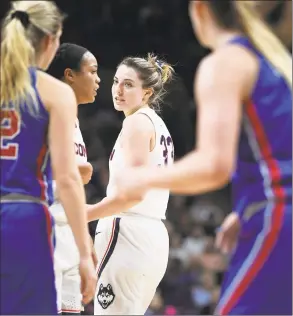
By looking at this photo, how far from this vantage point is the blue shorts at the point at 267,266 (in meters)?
3.14

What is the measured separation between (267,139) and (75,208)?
3.07 feet

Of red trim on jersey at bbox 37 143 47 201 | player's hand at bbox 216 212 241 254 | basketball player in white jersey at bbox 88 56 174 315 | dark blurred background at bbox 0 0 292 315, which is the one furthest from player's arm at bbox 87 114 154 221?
dark blurred background at bbox 0 0 292 315

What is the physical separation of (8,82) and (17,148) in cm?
28

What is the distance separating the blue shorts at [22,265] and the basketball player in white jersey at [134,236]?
1.27 metres

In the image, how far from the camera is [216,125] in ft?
9.65

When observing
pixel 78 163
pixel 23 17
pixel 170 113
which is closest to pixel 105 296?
pixel 78 163

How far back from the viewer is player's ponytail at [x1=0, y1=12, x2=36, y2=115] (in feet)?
12.1

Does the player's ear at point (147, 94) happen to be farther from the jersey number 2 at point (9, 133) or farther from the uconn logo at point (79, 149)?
the jersey number 2 at point (9, 133)

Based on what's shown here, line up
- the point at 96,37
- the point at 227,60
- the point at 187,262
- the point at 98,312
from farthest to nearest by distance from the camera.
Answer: the point at 96,37
the point at 187,262
the point at 98,312
the point at 227,60

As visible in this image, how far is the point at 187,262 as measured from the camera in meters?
10.3

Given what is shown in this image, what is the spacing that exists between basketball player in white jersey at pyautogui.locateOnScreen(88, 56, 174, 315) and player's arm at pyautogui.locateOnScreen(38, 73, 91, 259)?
4.02ft

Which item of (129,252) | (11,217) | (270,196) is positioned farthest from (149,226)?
(270,196)

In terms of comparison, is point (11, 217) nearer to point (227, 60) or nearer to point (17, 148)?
point (17, 148)

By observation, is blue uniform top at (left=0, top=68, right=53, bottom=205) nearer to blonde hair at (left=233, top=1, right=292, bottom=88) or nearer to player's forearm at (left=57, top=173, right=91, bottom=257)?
player's forearm at (left=57, top=173, right=91, bottom=257)
